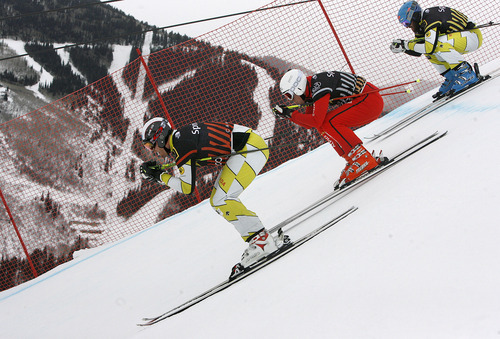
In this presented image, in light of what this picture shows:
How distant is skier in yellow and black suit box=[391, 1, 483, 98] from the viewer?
607 cm

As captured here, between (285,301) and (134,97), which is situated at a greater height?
(134,97)

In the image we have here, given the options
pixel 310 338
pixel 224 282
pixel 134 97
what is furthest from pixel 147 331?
pixel 134 97

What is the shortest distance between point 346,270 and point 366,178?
6.81ft

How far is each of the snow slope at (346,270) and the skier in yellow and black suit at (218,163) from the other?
1.20 ft

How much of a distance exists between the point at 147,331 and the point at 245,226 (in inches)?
47.7

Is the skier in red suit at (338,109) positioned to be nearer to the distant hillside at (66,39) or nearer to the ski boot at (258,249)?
the ski boot at (258,249)

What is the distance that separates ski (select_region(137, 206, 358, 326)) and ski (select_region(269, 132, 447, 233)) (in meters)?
0.75

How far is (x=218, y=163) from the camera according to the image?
415cm

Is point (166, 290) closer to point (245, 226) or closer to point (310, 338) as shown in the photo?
point (245, 226)

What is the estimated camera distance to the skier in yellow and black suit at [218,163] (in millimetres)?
3938

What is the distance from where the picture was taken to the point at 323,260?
10.4 ft

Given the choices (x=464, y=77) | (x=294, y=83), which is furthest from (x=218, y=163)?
(x=464, y=77)

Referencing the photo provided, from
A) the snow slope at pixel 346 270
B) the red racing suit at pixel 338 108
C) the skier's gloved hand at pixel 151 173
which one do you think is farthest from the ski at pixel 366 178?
the skier's gloved hand at pixel 151 173

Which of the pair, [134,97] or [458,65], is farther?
[134,97]
